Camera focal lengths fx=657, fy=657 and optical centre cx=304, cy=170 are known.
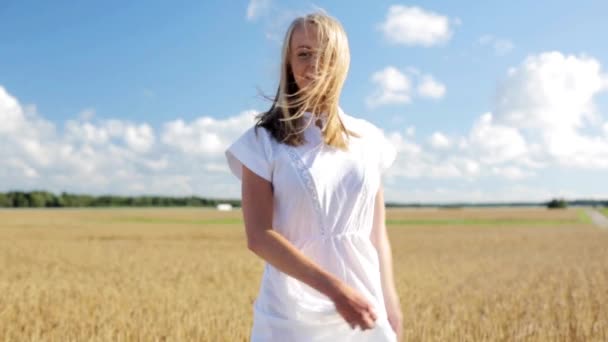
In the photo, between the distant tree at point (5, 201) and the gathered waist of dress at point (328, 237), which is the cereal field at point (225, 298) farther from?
the distant tree at point (5, 201)

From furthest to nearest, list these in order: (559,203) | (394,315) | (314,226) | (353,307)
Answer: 1. (559,203)
2. (394,315)
3. (314,226)
4. (353,307)

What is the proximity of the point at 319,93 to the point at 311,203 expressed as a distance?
1.09 ft

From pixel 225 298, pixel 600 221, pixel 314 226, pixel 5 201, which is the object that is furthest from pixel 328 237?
pixel 5 201

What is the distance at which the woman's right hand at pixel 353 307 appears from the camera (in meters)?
1.79

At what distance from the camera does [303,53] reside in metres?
1.98

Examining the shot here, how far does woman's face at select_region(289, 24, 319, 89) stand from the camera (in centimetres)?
195

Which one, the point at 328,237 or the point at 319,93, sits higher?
the point at 319,93

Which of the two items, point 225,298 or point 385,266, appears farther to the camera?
point 225,298

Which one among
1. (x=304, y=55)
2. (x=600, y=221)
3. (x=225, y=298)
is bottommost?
(x=600, y=221)

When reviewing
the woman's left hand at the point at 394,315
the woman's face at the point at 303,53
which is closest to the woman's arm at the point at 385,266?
the woman's left hand at the point at 394,315

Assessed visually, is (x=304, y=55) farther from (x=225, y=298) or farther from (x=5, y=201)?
(x=5, y=201)

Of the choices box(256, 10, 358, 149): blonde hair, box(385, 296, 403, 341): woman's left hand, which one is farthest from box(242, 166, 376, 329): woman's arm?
box(385, 296, 403, 341): woman's left hand

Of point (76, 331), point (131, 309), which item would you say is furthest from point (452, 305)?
point (76, 331)

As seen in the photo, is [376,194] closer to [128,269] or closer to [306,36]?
[306,36]
